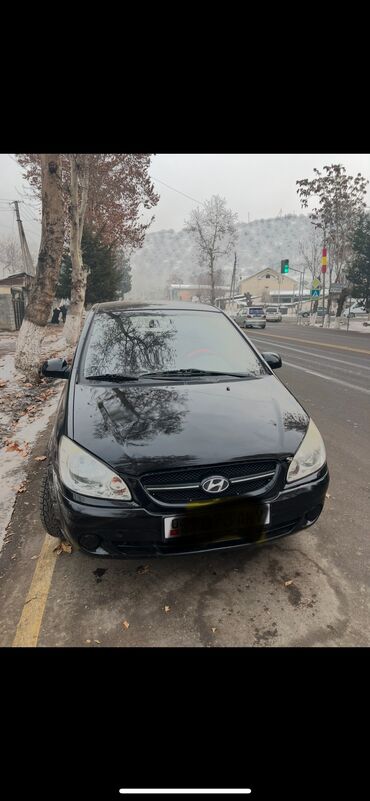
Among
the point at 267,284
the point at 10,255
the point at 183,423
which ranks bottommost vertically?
the point at 183,423

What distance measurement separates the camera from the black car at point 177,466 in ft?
6.46

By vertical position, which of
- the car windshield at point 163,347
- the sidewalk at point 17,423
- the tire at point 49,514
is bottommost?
the sidewalk at point 17,423

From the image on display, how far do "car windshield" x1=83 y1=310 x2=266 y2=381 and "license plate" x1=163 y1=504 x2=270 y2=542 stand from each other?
119cm

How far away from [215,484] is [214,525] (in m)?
0.21

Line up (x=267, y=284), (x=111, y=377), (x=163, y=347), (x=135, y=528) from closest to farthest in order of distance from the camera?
(x=135, y=528), (x=111, y=377), (x=163, y=347), (x=267, y=284)

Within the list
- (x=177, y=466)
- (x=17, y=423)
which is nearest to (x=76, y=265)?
(x=17, y=423)

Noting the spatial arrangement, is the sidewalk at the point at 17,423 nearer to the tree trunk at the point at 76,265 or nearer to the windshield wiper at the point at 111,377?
the windshield wiper at the point at 111,377

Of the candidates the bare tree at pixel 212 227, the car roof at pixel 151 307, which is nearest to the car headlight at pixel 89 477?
the car roof at pixel 151 307

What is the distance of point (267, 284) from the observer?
98.0 meters

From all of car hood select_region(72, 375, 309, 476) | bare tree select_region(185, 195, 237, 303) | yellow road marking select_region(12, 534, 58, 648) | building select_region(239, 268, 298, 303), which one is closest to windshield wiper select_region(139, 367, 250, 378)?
car hood select_region(72, 375, 309, 476)

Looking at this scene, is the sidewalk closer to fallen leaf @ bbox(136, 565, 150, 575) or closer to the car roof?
fallen leaf @ bbox(136, 565, 150, 575)

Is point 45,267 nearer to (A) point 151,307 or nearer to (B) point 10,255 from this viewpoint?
(A) point 151,307

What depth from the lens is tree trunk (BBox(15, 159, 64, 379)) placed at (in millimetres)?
7637
